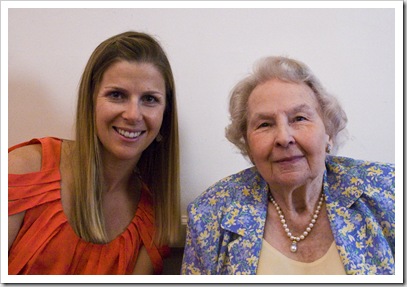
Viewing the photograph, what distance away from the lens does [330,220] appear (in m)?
1.16

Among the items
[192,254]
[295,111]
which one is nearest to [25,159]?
[192,254]

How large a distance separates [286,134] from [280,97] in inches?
4.8

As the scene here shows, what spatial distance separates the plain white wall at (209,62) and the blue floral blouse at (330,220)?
0.78 feet

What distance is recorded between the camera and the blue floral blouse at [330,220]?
1110mm

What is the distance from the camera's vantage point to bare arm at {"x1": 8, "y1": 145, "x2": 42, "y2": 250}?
120 centimetres

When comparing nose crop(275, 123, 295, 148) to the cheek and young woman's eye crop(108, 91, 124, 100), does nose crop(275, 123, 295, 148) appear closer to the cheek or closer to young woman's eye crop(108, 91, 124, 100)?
the cheek

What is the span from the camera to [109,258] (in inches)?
50.0

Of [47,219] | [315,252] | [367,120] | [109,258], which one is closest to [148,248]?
[109,258]

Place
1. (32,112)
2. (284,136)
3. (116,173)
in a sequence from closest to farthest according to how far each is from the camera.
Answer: (284,136) → (116,173) → (32,112)

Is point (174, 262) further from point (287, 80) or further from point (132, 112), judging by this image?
point (287, 80)

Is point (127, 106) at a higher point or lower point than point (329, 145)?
higher

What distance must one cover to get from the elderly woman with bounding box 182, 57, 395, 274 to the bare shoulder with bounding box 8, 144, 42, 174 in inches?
20.0

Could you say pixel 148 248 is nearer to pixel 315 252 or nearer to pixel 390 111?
pixel 315 252

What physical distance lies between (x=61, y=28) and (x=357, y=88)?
1081 mm
